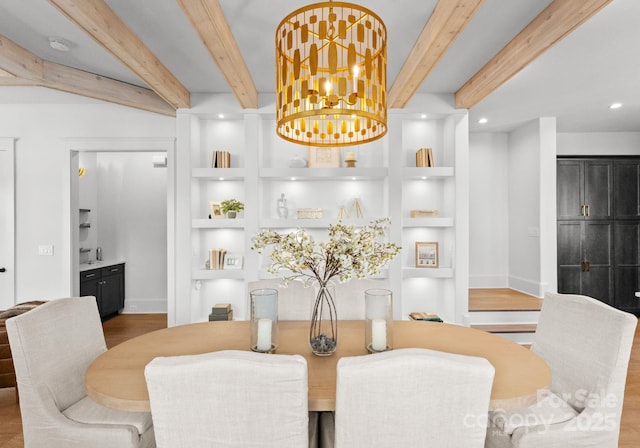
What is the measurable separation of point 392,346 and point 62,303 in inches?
62.8

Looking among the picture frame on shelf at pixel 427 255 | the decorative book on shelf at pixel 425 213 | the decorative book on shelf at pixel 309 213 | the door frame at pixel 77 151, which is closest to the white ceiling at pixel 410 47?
the door frame at pixel 77 151

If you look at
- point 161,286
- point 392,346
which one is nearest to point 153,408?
point 392,346

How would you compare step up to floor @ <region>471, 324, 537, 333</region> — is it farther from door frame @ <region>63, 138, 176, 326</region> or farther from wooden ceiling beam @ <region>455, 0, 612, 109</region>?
door frame @ <region>63, 138, 176, 326</region>

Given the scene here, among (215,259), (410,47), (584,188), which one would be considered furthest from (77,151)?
(584,188)

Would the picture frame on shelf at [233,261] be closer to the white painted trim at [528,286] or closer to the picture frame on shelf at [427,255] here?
the picture frame on shelf at [427,255]

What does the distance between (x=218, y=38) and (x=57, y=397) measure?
2114mm

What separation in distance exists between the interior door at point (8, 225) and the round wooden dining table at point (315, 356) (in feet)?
11.5

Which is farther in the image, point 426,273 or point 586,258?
point 586,258

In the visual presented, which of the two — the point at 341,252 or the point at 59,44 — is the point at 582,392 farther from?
the point at 59,44

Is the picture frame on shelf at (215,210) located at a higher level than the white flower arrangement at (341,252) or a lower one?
higher

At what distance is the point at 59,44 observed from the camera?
2.93 m

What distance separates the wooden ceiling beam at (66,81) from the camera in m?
3.03

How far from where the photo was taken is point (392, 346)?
1706mm

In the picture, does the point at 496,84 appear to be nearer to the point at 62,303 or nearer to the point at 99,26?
the point at 99,26
